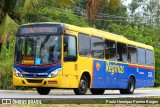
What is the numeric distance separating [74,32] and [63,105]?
23.6ft

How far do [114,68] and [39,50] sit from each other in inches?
203

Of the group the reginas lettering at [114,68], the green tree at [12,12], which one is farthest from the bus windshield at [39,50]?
the green tree at [12,12]

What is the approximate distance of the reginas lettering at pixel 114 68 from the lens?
2100 centimetres

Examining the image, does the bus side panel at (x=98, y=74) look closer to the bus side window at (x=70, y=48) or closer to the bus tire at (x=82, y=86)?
the bus tire at (x=82, y=86)

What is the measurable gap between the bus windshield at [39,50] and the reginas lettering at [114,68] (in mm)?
4027

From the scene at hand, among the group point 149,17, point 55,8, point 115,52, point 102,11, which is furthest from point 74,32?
point 149,17

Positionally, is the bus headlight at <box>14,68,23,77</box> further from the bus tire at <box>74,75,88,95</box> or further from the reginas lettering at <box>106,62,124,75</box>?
the reginas lettering at <box>106,62,124,75</box>

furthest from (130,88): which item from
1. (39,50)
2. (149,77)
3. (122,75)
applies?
(39,50)

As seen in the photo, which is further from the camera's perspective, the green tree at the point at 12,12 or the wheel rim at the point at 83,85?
the green tree at the point at 12,12

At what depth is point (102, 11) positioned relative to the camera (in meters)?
56.8

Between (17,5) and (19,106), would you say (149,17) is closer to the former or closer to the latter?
(17,5)

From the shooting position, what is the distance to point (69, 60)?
17828mm

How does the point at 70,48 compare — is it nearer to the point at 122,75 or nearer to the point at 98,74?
the point at 98,74

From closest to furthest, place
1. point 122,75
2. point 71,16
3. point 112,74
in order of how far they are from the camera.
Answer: point 112,74 < point 122,75 < point 71,16
